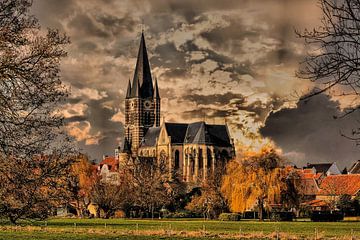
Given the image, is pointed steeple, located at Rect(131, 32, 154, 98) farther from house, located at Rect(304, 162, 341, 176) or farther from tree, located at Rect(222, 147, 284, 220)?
tree, located at Rect(222, 147, 284, 220)

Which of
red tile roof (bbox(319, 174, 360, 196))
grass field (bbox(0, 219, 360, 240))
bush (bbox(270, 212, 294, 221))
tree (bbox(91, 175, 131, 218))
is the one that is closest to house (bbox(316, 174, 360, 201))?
red tile roof (bbox(319, 174, 360, 196))

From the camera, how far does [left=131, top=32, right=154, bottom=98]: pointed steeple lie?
590ft

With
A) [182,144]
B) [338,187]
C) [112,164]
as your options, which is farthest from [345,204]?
[112,164]

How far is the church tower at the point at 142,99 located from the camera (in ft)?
586

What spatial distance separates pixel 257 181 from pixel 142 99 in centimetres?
11562

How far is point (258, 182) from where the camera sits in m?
67.4

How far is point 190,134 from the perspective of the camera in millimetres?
154375

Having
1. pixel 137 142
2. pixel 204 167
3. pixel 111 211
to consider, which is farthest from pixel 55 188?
pixel 137 142

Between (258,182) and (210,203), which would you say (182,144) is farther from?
(258,182)

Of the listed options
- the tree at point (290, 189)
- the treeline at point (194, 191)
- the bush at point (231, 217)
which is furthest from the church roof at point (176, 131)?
the tree at point (290, 189)

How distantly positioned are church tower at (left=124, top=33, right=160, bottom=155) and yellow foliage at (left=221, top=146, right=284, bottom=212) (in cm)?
10919

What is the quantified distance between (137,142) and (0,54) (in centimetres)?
15603

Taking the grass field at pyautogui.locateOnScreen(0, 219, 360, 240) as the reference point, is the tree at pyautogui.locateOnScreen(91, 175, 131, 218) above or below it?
above

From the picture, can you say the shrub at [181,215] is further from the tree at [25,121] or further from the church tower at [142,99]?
the church tower at [142,99]
